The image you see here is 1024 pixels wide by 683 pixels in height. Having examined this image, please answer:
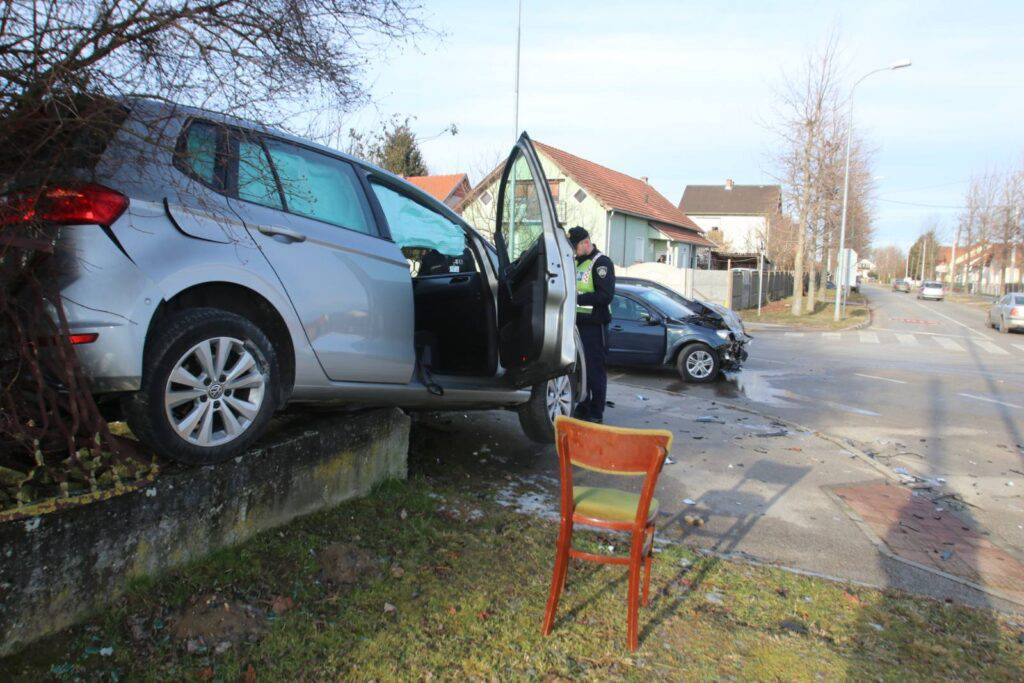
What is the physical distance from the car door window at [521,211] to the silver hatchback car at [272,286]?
26mm

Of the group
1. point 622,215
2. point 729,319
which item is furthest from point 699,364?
point 622,215

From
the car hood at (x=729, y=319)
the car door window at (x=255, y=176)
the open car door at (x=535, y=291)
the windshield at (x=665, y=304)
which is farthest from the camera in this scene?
the car hood at (x=729, y=319)

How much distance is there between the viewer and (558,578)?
323 cm

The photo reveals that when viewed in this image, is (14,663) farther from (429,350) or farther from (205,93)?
(429,350)

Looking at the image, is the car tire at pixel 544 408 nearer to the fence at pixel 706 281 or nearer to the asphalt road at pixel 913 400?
the asphalt road at pixel 913 400

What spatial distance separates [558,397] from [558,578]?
291 centimetres

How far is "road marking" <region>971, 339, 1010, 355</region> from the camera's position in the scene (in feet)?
59.3

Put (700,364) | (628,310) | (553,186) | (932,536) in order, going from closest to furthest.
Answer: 1. (932,536)
2. (553,186)
3. (700,364)
4. (628,310)

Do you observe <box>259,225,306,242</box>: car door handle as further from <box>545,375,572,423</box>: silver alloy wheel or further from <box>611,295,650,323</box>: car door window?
<box>611,295,650,323</box>: car door window

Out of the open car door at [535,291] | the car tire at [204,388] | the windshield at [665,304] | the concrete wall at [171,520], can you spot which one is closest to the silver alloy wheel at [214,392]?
the car tire at [204,388]

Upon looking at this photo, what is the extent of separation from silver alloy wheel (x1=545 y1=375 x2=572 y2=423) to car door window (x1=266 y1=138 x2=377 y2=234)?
2204 mm

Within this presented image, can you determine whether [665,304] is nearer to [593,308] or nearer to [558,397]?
[593,308]

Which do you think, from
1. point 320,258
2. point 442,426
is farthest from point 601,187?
point 320,258

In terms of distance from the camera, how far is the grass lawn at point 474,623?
2.82m
